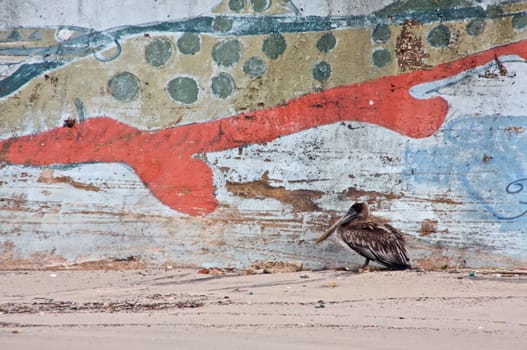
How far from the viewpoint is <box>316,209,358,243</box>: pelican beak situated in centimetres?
938

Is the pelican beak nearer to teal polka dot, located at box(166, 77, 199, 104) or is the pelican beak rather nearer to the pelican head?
the pelican head

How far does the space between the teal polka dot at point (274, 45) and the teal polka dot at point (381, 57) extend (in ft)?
2.90

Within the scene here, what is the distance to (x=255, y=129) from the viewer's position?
9.68m

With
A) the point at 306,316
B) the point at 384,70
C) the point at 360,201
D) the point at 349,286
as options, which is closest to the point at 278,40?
the point at 384,70

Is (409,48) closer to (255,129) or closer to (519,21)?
(519,21)

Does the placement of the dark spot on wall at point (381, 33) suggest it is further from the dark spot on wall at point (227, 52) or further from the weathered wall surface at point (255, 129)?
the dark spot on wall at point (227, 52)

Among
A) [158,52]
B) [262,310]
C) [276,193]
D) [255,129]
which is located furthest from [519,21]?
[262,310]

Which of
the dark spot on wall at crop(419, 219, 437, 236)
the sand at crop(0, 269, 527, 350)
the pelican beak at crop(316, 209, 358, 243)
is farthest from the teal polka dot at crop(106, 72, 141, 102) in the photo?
the dark spot on wall at crop(419, 219, 437, 236)

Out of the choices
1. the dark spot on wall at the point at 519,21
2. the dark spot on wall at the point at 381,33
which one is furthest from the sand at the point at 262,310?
the dark spot on wall at the point at 519,21

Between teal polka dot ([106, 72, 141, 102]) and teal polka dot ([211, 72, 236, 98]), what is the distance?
0.76m

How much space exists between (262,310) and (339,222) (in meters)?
2.13

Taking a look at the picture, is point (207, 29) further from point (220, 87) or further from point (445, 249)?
point (445, 249)

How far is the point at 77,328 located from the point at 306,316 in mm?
1645

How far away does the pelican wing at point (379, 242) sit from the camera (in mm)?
9227
